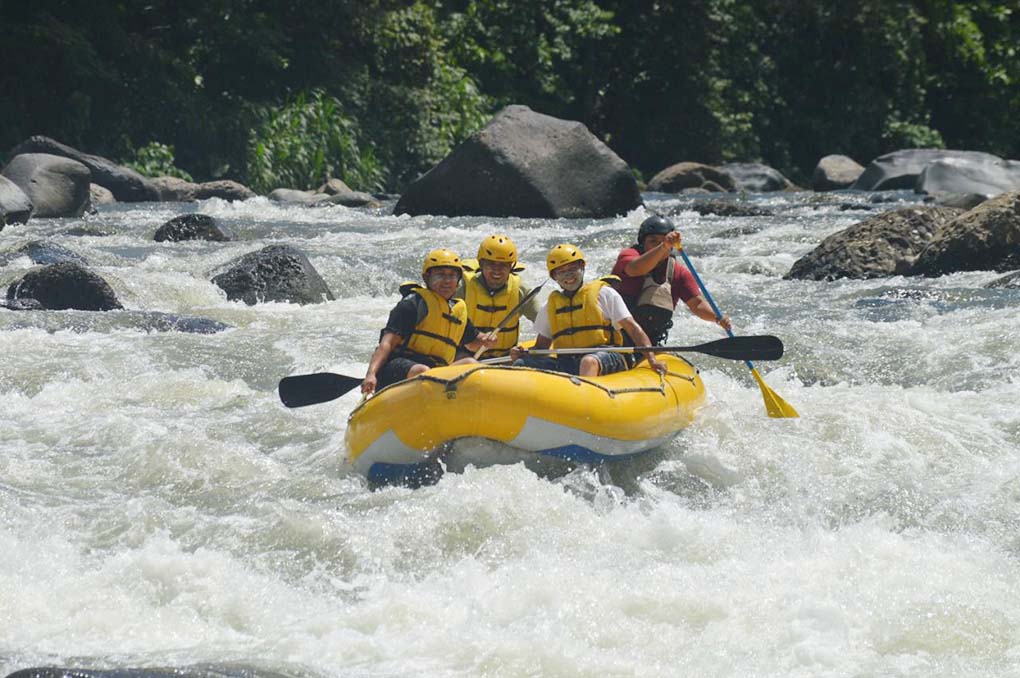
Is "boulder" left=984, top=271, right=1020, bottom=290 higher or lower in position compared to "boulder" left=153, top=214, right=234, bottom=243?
lower

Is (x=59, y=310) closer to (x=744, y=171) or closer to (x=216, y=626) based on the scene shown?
(x=216, y=626)

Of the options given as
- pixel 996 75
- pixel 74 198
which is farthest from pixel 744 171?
pixel 74 198

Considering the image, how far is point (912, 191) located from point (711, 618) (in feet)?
49.9

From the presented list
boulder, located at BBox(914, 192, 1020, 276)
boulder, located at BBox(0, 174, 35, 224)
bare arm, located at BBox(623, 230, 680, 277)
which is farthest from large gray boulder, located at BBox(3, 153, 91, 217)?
bare arm, located at BBox(623, 230, 680, 277)

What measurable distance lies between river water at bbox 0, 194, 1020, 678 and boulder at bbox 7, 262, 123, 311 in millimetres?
352

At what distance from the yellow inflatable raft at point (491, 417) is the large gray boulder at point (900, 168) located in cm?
1409

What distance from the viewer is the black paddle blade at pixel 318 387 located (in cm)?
648

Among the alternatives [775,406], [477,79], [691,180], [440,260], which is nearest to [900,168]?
[691,180]

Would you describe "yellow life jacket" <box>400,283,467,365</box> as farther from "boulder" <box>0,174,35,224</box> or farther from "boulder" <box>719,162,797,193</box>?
"boulder" <box>719,162,797,193</box>

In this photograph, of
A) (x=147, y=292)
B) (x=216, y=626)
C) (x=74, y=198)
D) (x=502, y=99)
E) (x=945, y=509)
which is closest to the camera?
(x=216, y=626)

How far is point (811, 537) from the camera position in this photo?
552 centimetres

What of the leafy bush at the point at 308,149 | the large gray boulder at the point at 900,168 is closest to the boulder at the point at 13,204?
the leafy bush at the point at 308,149

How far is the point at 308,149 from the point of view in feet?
66.4

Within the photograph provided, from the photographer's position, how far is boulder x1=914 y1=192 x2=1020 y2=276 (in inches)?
421
